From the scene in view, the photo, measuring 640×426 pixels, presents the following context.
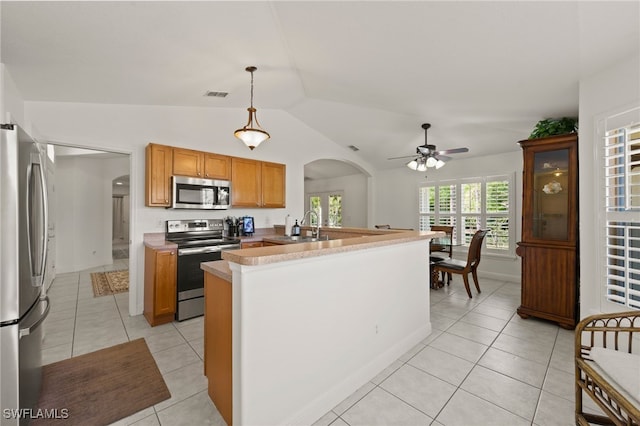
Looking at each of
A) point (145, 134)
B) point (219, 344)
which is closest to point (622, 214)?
point (219, 344)

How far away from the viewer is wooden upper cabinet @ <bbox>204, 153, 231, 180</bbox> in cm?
401

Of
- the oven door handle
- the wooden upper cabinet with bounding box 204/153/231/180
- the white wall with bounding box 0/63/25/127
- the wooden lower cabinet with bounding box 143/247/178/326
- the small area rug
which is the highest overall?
the white wall with bounding box 0/63/25/127

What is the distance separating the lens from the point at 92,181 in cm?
625

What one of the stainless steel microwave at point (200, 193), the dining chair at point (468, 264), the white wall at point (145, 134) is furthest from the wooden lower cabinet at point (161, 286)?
the dining chair at point (468, 264)

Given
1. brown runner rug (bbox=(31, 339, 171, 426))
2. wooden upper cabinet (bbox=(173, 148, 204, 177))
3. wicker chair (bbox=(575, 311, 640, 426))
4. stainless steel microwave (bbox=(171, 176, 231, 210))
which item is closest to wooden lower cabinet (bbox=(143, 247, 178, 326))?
brown runner rug (bbox=(31, 339, 171, 426))

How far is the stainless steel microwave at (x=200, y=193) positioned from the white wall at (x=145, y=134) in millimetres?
295

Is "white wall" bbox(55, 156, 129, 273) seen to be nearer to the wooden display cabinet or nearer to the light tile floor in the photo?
the light tile floor

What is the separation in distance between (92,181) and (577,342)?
8.38 m

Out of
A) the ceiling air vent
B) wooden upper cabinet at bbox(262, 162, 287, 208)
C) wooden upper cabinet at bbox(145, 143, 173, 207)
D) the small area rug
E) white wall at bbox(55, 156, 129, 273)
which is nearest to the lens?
wooden upper cabinet at bbox(145, 143, 173, 207)

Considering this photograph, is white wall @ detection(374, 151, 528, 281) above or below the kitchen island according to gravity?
above

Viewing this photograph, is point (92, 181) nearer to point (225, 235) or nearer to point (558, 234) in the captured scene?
point (225, 235)

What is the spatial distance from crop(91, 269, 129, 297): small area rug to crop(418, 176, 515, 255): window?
244 inches

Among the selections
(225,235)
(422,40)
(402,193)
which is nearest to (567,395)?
(422,40)

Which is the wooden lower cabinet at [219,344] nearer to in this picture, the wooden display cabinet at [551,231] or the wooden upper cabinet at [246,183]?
the wooden upper cabinet at [246,183]
